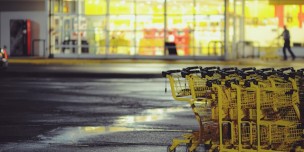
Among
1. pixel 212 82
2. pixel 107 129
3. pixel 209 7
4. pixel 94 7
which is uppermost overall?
pixel 94 7

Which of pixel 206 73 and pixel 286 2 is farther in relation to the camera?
pixel 286 2

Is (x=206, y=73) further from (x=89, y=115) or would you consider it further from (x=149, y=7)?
(x=149, y=7)

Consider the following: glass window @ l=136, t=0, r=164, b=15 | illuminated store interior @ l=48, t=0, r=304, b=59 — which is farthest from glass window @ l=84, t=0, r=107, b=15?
glass window @ l=136, t=0, r=164, b=15

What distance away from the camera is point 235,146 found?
9336mm

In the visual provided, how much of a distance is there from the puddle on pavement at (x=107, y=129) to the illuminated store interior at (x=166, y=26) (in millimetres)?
24899

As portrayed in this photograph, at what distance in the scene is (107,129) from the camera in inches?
519

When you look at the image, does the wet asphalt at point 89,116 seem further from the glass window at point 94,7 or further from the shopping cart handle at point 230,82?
the glass window at point 94,7

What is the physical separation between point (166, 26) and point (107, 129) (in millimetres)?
28685

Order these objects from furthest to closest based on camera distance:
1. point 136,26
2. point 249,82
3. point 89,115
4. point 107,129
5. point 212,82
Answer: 1. point 136,26
2. point 89,115
3. point 107,129
4. point 212,82
5. point 249,82

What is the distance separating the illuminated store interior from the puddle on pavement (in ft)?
81.7

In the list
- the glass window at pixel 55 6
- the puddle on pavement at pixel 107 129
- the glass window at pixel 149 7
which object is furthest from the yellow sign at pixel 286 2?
the puddle on pavement at pixel 107 129

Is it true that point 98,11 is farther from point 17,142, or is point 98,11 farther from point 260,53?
point 17,142

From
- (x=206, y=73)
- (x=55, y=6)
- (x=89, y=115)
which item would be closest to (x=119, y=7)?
(x=55, y=6)

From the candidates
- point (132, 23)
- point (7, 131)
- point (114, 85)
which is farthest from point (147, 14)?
point (7, 131)
